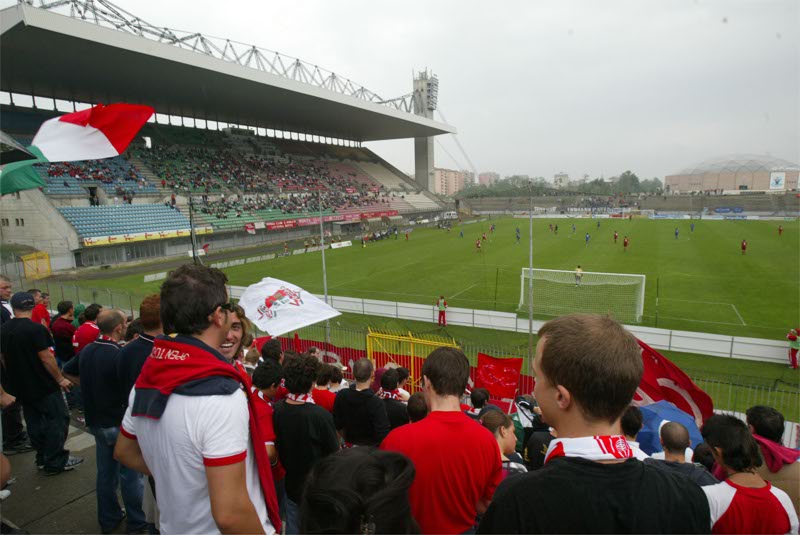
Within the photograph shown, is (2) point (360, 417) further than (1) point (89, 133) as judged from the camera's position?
No

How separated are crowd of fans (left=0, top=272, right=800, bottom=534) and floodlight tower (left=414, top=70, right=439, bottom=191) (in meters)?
76.7

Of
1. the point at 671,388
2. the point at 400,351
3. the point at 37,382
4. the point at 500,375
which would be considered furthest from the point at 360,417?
the point at 400,351

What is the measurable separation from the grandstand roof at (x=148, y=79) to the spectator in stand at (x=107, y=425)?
98.2ft

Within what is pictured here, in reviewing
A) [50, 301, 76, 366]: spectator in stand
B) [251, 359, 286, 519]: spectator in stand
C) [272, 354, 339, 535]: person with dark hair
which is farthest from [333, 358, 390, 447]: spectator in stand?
[50, 301, 76, 366]: spectator in stand

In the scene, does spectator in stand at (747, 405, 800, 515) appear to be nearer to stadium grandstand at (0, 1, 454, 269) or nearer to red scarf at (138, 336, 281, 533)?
red scarf at (138, 336, 281, 533)

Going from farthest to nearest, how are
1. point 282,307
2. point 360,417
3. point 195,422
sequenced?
1. point 282,307
2. point 360,417
3. point 195,422

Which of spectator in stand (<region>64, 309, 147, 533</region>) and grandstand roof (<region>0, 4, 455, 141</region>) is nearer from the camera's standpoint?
spectator in stand (<region>64, 309, 147, 533</region>)

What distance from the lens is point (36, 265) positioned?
25.4 meters

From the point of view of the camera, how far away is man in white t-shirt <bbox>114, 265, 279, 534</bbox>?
1924 mm

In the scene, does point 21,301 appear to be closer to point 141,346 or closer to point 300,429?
point 141,346

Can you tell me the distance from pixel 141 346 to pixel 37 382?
2.45 m

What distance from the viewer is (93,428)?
397cm

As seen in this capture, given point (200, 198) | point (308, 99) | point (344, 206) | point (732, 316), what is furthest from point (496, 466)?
point (344, 206)

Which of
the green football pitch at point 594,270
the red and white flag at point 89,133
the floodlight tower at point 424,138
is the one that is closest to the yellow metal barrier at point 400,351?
the red and white flag at point 89,133
